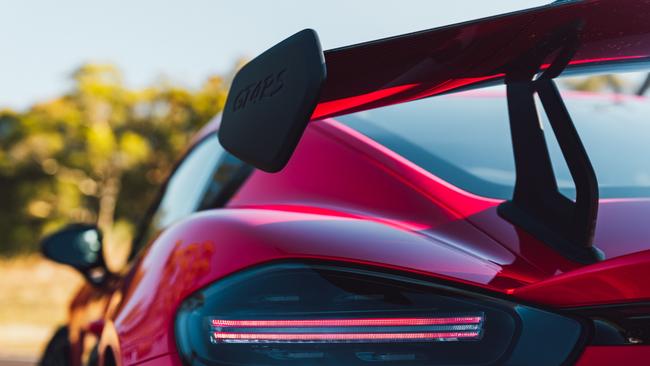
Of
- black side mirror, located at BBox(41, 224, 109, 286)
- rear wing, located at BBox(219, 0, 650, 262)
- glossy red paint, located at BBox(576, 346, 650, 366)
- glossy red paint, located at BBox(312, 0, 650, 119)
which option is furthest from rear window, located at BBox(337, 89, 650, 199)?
black side mirror, located at BBox(41, 224, 109, 286)

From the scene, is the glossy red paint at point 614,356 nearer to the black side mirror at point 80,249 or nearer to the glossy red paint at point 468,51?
the glossy red paint at point 468,51

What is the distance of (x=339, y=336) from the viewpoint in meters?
1.20

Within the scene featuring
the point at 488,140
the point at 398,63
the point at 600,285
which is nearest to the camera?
the point at 600,285

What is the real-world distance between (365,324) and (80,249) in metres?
2.31

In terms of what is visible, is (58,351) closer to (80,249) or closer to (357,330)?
(80,249)

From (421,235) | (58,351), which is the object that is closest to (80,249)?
(58,351)

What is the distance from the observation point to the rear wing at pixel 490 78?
1064mm

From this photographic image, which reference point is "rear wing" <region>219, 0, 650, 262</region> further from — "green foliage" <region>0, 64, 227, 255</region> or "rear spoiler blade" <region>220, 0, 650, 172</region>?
"green foliage" <region>0, 64, 227, 255</region>

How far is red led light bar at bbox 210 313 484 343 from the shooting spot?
46.1 inches

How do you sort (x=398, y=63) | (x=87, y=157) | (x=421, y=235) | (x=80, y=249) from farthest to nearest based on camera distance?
(x=87, y=157) → (x=80, y=249) → (x=421, y=235) → (x=398, y=63)

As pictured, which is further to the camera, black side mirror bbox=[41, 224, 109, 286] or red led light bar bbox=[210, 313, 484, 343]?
black side mirror bbox=[41, 224, 109, 286]

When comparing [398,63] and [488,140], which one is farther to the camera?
[488,140]

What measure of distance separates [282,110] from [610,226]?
2.00 feet

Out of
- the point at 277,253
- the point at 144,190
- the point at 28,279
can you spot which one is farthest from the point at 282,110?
the point at 144,190
